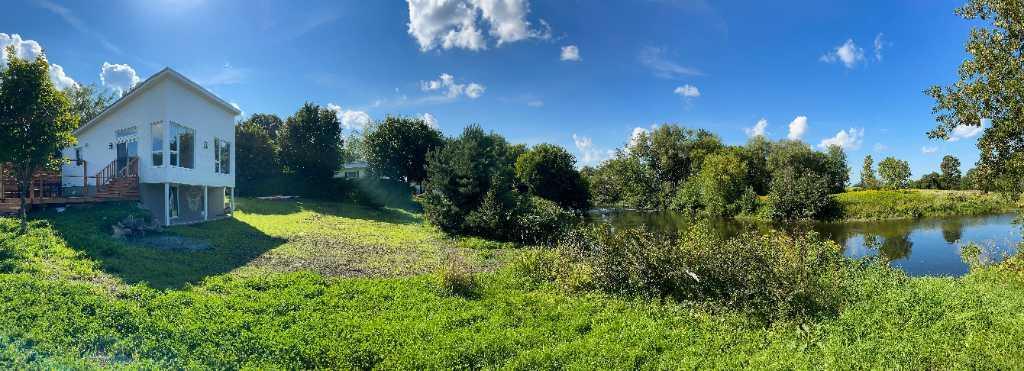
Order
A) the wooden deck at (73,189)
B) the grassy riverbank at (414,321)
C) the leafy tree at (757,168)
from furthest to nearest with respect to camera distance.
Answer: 1. the leafy tree at (757,168)
2. the wooden deck at (73,189)
3. the grassy riverbank at (414,321)

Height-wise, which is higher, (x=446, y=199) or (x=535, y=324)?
(x=446, y=199)

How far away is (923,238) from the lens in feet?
80.0

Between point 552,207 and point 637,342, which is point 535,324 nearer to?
point 637,342

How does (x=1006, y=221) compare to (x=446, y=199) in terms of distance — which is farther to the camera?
(x=1006, y=221)

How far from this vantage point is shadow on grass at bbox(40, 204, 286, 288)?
33.0 feet

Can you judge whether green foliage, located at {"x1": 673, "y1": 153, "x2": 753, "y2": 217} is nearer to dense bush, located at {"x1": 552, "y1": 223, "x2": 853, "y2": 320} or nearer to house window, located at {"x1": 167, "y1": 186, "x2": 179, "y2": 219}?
dense bush, located at {"x1": 552, "y1": 223, "x2": 853, "y2": 320}

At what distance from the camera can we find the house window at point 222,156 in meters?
21.7

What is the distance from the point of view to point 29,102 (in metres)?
12.8

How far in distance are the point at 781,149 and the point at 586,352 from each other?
2486 inches

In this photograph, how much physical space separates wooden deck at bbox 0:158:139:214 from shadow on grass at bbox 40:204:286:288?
0.54m

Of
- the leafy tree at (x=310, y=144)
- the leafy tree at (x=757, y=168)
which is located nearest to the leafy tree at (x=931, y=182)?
the leafy tree at (x=757, y=168)

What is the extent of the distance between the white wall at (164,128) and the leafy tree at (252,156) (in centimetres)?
1388

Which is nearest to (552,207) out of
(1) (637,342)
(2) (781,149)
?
(1) (637,342)

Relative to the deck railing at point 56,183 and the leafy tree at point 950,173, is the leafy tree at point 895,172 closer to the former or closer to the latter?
the leafy tree at point 950,173
